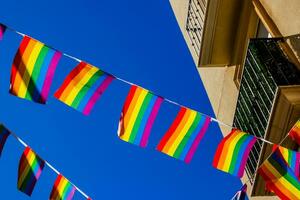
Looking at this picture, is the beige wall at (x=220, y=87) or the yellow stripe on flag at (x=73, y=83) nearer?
the yellow stripe on flag at (x=73, y=83)

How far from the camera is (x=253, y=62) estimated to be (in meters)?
11.7

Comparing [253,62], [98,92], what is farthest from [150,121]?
[253,62]

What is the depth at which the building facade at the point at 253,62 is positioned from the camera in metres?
10.7

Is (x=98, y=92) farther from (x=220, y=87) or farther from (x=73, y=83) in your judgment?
(x=220, y=87)

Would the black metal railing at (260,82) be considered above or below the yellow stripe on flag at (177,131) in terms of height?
above

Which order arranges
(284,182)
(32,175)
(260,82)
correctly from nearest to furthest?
(284,182), (32,175), (260,82)

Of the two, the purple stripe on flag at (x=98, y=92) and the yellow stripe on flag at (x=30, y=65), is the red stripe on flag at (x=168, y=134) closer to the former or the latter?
the purple stripe on flag at (x=98, y=92)

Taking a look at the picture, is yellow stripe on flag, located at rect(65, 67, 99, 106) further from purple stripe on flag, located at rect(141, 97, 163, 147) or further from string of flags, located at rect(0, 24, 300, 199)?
purple stripe on flag, located at rect(141, 97, 163, 147)

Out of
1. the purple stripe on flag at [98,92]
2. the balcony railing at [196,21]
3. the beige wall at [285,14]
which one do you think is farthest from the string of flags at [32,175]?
the balcony railing at [196,21]

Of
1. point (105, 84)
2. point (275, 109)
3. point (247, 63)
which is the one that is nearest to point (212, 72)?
point (247, 63)

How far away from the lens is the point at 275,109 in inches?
406

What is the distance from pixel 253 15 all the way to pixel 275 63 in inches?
104

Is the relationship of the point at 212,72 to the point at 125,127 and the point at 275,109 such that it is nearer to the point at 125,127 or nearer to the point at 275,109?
the point at 275,109

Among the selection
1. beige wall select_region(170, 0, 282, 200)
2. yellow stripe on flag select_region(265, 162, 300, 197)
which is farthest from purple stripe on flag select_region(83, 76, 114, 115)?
beige wall select_region(170, 0, 282, 200)
